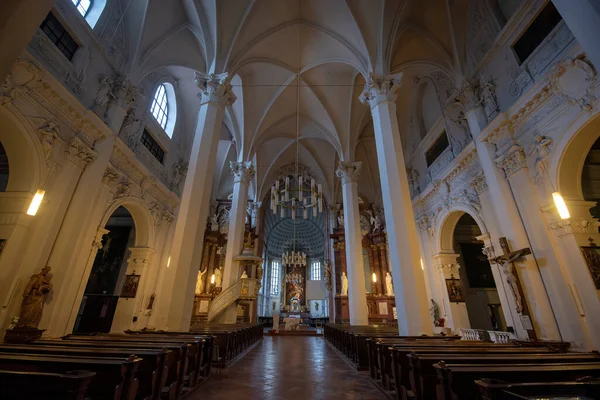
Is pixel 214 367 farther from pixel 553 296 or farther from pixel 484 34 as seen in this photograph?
pixel 484 34

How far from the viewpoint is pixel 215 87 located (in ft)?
27.0

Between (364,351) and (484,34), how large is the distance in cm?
1064

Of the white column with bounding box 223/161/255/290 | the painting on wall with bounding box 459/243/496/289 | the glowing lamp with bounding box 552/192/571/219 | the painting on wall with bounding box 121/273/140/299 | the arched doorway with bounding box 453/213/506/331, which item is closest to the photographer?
the glowing lamp with bounding box 552/192/571/219

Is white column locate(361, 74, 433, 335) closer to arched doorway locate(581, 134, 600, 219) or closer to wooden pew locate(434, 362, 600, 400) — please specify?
wooden pew locate(434, 362, 600, 400)

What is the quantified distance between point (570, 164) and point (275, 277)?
1210 inches

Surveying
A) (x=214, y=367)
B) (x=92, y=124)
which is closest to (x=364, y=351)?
(x=214, y=367)

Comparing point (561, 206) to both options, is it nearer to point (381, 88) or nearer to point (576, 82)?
point (576, 82)

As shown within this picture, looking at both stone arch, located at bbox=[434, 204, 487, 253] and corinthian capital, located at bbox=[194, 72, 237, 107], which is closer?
corinthian capital, located at bbox=[194, 72, 237, 107]

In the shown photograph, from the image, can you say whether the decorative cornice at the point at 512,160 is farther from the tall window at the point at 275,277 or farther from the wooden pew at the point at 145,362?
the tall window at the point at 275,277

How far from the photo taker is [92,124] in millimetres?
7238

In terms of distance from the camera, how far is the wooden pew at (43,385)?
1.52 meters

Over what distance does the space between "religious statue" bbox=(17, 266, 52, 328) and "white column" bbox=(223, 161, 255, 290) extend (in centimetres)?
640

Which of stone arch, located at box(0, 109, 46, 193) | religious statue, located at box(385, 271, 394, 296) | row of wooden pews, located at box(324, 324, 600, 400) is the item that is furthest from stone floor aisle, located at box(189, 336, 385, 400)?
religious statue, located at box(385, 271, 394, 296)

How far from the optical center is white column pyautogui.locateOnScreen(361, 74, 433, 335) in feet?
19.0
